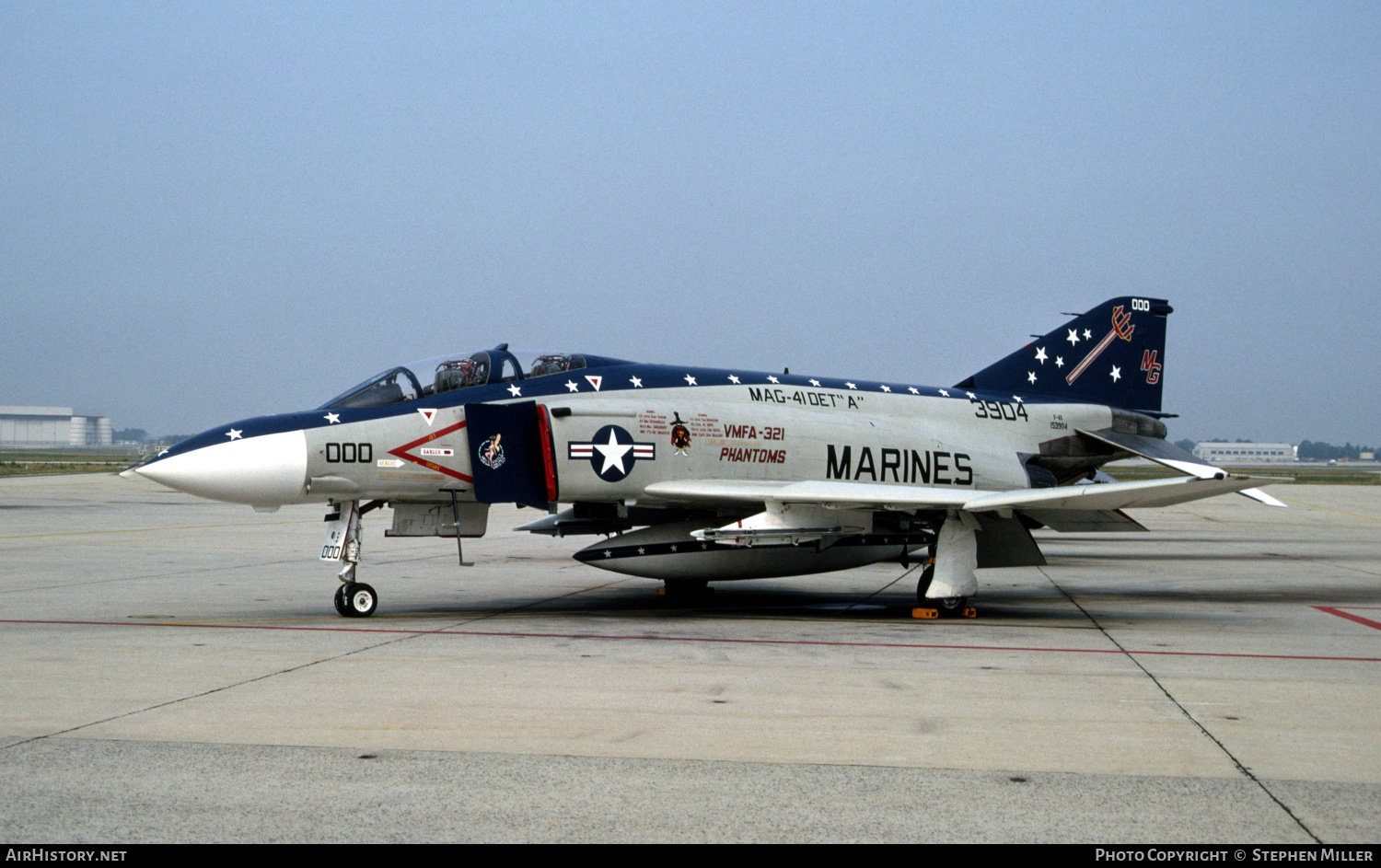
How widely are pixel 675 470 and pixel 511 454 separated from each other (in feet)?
5.75

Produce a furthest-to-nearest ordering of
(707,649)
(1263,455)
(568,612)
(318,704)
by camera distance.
Result: (1263,455)
(568,612)
(707,649)
(318,704)

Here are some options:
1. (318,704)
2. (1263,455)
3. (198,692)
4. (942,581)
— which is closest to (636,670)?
(318,704)

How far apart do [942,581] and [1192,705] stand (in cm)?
471

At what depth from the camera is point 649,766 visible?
17.8 ft

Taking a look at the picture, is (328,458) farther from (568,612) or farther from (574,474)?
(568,612)

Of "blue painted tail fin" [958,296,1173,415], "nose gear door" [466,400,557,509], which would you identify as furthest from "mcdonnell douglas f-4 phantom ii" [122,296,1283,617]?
"blue painted tail fin" [958,296,1173,415]

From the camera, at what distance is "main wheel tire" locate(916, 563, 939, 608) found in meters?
11.9

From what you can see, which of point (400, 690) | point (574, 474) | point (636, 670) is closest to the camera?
point (400, 690)

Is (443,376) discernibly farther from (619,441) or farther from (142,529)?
(142,529)

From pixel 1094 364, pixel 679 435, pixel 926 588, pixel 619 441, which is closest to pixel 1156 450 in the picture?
pixel 1094 364

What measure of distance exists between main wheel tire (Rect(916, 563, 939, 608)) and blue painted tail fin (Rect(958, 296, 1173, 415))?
3988 millimetres

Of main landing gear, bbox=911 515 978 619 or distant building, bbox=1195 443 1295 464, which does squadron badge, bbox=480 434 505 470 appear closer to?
main landing gear, bbox=911 515 978 619

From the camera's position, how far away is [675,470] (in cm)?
1180

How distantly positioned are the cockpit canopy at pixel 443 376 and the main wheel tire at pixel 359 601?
71.0 inches
